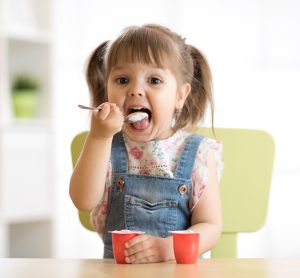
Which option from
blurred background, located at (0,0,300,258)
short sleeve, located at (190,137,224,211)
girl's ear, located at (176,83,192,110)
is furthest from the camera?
blurred background, located at (0,0,300,258)

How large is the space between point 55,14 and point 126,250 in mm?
2756

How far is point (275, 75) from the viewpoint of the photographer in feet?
12.4

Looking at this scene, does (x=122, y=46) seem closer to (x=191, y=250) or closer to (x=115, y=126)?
(x=115, y=126)

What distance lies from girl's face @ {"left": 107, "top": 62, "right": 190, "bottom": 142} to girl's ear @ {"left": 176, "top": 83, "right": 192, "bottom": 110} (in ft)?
0.27

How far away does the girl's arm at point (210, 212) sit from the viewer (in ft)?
4.68

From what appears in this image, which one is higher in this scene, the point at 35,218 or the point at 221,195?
the point at 221,195

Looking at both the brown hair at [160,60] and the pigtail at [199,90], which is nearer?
the brown hair at [160,60]

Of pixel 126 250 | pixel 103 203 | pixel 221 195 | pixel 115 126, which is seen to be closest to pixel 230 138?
pixel 221 195

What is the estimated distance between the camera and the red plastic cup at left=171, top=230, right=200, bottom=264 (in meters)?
1.12

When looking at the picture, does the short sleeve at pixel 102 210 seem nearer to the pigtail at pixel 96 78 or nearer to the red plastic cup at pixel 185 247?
the pigtail at pixel 96 78

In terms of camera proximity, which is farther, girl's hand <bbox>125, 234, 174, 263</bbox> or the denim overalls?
the denim overalls

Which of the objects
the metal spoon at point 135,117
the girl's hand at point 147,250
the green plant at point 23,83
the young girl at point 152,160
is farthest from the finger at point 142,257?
the green plant at point 23,83

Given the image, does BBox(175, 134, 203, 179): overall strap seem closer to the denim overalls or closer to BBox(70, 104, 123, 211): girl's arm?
the denim overalls

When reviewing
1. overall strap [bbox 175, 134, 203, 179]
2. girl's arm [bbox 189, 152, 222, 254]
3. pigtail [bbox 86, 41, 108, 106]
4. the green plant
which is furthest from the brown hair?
the green plant
